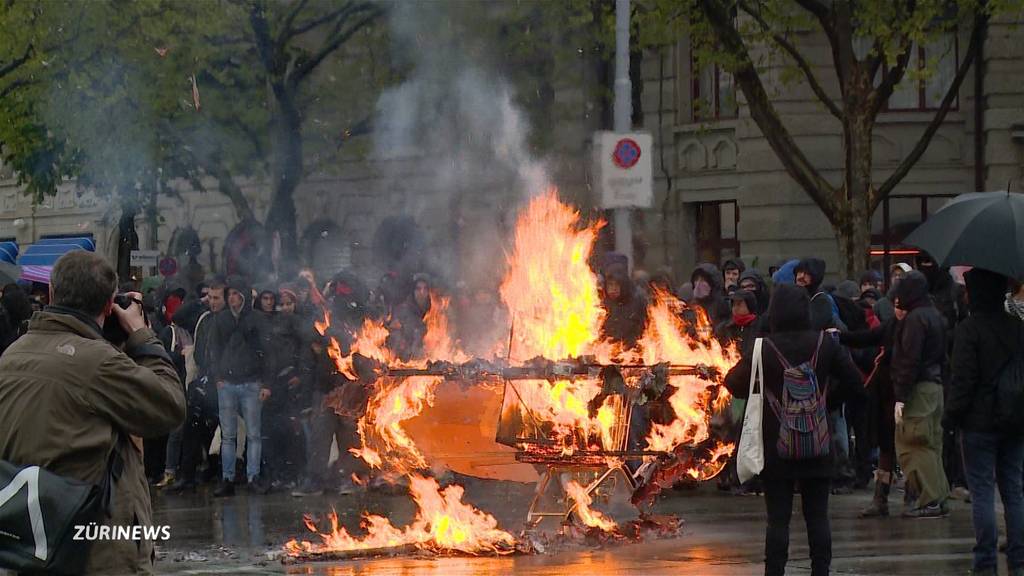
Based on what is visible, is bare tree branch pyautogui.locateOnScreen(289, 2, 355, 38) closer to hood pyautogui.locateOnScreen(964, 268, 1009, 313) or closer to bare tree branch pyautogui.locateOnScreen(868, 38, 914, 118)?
bare tree branch pyautogui.locateOnScreen(868, 38, 914, 118)

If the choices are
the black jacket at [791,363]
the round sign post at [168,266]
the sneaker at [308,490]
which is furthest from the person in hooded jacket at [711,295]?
the round sign post at [168,266]

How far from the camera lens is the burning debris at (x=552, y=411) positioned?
34.4 feet

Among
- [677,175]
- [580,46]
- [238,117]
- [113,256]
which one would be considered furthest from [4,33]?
[113,256]

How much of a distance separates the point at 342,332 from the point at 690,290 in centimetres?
346

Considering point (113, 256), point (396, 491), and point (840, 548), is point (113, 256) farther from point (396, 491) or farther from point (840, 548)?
point (840, 548)

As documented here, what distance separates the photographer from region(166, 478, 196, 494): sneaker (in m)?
15.3

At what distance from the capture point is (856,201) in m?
19.1

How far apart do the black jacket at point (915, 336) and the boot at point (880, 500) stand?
1.03m

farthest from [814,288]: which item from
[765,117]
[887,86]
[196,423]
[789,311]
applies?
[765,117]

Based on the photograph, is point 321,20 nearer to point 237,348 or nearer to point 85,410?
point 237,348

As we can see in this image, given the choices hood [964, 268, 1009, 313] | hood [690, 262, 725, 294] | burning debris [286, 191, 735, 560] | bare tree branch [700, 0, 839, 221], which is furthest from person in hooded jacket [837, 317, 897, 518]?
bare tree branch [700, 0, 839, 221]

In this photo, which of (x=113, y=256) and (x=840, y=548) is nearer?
(x=840, y=548)

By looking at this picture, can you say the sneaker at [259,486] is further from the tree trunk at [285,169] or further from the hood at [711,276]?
the tree trunk at [285,169]

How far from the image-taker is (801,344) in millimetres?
8648
